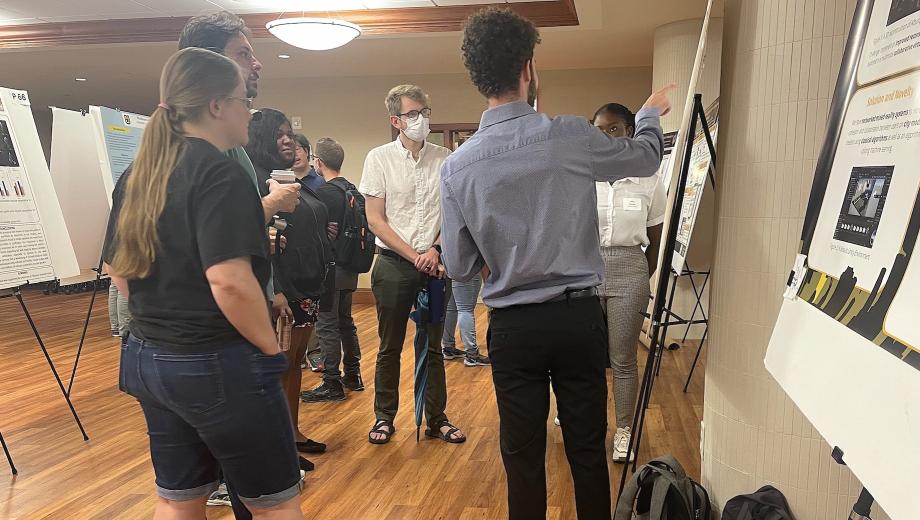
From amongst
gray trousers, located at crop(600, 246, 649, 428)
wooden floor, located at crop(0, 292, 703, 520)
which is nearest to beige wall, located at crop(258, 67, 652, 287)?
wooden floor, located at crop(0, 292, 703, 520)

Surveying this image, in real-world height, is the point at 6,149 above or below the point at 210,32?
below

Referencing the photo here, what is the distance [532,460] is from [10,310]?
8.29 m

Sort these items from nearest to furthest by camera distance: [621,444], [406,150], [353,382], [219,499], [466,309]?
[219,499], [621,444], [406,150], [353,382], [466,309]

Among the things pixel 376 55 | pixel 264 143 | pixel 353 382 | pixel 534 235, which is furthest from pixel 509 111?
pixel 376 55

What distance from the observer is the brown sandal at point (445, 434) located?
3115mm

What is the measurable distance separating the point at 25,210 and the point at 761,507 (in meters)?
3.37

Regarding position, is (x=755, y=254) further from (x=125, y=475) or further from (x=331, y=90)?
(x=331, y=90)

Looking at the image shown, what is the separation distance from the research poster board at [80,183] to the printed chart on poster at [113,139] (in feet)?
0.40

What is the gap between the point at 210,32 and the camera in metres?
1.75

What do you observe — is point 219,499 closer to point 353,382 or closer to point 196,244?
point 353,382

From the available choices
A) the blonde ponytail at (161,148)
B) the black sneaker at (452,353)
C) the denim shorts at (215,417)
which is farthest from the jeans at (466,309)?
the blonde ponytail at (161,148)

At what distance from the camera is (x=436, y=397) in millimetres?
3113

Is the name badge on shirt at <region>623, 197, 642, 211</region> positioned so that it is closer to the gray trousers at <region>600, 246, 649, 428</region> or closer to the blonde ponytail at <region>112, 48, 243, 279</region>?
the gray trousers at <region>600, 246, 649, 428</region>

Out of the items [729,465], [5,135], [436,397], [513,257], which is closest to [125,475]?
[436,397]
